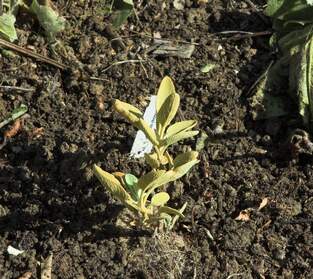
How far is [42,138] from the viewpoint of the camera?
1.98 meters

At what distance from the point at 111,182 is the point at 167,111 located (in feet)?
0.75

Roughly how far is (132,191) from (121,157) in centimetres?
31

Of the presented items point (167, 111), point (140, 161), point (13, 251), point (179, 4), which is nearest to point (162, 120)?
point (167, 111)

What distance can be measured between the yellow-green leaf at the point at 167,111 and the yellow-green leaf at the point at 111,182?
0.19 metres

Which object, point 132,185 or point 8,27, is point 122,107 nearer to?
point 132,185

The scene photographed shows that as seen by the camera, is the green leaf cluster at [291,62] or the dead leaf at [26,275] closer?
the dead leaf at [26,275]

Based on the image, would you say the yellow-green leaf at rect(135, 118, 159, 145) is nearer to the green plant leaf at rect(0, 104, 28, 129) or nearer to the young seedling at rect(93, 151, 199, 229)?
the young seedling at rect(93, 151, 199, 229)

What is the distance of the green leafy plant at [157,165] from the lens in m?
1.57

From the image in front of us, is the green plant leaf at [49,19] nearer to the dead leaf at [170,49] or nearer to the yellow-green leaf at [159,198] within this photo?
the dead leaf at [170,49]

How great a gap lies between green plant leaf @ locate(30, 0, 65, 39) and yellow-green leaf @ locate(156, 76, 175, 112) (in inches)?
25.5

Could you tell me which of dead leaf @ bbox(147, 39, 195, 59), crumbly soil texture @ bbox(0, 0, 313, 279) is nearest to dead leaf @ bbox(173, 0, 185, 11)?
crumbly soil texture @ bbox(0, 0, 313, 279)

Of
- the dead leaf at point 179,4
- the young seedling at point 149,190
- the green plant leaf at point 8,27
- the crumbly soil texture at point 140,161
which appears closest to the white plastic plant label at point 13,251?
the crumbly soil texture at point 140,161

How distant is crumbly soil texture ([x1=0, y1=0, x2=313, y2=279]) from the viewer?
1.82 metres

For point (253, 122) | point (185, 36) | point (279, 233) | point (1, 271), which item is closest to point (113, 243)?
point (1, 271)
